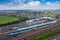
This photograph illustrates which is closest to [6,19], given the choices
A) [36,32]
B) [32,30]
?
[32,30]

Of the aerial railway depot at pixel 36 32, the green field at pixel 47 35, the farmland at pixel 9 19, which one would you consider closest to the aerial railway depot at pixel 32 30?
the aerial railway depot at pixel 36 32

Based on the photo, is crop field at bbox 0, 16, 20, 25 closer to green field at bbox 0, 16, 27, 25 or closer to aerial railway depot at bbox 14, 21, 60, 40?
green field at bbox 0, 16, 27, 25

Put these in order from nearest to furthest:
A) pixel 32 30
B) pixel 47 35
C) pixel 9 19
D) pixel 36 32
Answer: pixel 47 35
pixel 36 32
pixel 32 30
pixel 9 19

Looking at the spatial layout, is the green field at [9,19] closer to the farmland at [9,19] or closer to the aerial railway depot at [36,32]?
the farmland at [9,19]

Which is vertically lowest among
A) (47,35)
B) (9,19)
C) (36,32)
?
Result: (47,35)

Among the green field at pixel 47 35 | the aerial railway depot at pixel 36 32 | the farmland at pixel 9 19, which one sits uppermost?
the farmland at pixel 9 19

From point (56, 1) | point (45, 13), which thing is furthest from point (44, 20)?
point (56, 1)

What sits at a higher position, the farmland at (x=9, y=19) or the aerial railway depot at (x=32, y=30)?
the farmland at (x=9, y=19)

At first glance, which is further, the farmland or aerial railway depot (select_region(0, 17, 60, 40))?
the farmland

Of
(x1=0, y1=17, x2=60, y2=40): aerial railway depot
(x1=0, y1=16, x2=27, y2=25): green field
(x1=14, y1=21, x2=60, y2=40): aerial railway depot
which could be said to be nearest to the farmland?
(x1=0, y1=16, x2=27, y2=25): green field

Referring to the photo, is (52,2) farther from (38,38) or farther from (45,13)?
(38,38)

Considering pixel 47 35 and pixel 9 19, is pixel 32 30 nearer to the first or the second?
pixel 47 35

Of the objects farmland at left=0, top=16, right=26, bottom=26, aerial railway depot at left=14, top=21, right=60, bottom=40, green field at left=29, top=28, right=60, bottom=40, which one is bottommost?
green field at left=29, top=28, right=60, bottom=40
